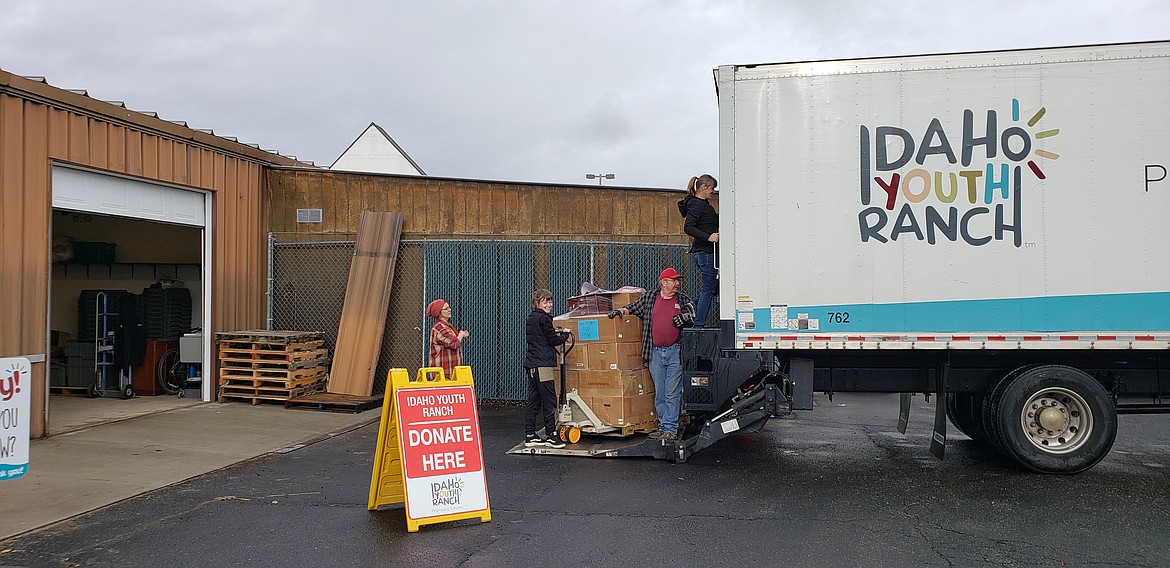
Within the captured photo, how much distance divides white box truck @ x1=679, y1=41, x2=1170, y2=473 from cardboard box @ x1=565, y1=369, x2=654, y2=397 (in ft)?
4.59

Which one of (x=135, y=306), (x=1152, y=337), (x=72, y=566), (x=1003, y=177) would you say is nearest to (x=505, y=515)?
(x=72, y=566)

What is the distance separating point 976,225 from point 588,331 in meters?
3.89

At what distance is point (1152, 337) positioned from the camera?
6.84m

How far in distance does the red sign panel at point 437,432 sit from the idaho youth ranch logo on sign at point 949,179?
12.8 ft

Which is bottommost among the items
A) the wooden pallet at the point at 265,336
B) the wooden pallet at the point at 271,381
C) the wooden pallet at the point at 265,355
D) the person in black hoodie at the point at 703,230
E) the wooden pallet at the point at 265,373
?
the wooden pallet at the point at 271,381

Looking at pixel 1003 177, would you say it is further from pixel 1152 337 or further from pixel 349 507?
pixel 349 507

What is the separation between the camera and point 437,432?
6156 mm

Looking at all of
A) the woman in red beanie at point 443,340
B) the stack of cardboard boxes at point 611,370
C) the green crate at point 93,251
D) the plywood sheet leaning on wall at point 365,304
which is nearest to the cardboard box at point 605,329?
the stack of cardboard boxes at point 611,370

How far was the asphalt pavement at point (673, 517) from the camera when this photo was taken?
16.8 feet

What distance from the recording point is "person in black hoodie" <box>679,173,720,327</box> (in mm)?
8555

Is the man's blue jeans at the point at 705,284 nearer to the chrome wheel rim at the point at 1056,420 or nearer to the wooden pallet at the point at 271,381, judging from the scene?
the chrome wheel rim at the point at 1056,420

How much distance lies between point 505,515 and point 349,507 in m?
1.29

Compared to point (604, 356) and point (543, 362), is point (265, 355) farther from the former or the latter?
point (604, 356)

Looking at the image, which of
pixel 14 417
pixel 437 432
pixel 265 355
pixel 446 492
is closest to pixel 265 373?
pixel 265 355
